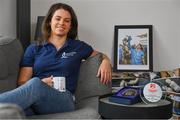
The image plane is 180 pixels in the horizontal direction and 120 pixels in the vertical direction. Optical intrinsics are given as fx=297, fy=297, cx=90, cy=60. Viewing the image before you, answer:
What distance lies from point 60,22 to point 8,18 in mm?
972

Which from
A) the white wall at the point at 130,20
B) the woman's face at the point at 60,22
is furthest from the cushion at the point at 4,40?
the white wall at the point at 130,20

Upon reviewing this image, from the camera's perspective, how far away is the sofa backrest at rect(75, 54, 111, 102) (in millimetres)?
2123

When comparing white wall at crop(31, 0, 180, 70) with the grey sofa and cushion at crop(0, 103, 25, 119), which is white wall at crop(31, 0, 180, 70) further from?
cushion at crop(0, 103, 25, 119)

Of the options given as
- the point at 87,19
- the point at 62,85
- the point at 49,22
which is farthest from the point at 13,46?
the point at 87,19

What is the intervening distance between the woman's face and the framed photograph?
0.93 m

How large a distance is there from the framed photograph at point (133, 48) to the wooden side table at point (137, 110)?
1.21 m

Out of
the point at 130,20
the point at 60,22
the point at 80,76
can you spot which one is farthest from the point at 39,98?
the point at 130,20

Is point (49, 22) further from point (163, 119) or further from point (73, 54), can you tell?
point (163, 119)

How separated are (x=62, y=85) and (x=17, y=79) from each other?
44 centimetres

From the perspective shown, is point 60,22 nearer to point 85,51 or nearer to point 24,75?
point 85,51

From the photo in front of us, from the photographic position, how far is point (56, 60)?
2.18 metres

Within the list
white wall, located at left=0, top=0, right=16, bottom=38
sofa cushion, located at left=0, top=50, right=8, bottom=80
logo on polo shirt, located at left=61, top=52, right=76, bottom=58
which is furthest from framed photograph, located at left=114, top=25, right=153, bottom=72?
sofa cushion, located at left=0, top=50, right=8, bottom=80

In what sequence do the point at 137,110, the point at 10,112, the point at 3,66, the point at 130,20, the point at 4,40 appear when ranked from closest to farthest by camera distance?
the point at 10,112, the point at 137,110, the point at 3,66, the point at 4,40, the point at 130,20

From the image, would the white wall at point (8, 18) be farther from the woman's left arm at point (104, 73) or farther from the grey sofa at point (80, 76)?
the woman's left arm at point (104, 73)
